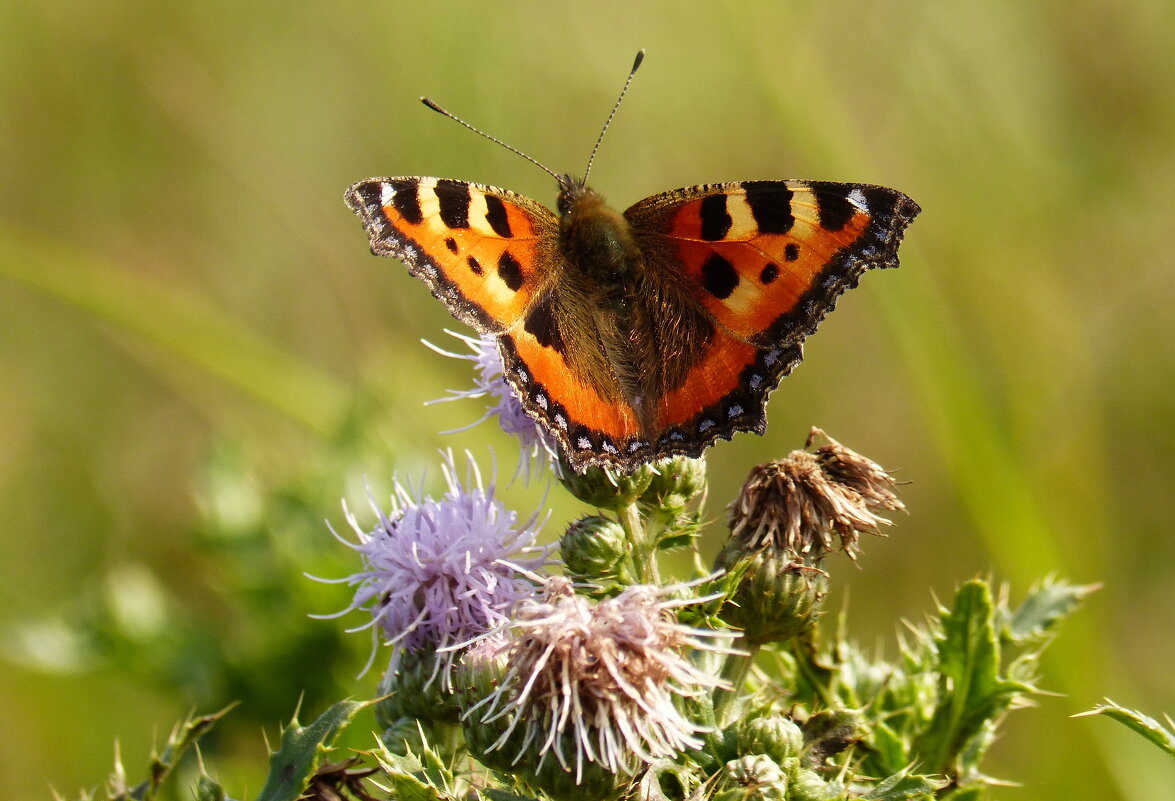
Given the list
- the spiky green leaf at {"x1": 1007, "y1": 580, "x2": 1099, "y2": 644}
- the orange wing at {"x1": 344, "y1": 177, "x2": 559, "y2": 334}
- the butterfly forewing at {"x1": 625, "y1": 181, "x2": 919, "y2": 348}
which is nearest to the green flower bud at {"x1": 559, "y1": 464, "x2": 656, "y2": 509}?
the orange wing at {"x1": 344, "y1": 177, "x2": 559, "y2": 334}

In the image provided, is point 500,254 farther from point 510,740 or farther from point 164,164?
point 164,164

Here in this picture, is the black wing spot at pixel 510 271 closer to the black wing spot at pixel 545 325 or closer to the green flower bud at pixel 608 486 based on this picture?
the black wing spot at pixel 545 325

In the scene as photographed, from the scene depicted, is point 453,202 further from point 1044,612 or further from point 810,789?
point 1044,612

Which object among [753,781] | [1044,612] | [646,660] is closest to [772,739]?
[753,781]

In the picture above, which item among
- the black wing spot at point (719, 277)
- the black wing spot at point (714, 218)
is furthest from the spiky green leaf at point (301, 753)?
the black wing spot at point (714, 218)

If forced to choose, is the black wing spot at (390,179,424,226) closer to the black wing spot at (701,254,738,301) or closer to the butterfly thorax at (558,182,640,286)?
the butterfly thorax at (558,182,640,286)

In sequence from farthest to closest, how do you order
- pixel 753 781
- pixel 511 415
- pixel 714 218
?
pixel 714 218, pixel 511 415, pixel 753 781

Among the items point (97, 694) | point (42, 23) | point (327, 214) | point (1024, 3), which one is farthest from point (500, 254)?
point (42, 23)
